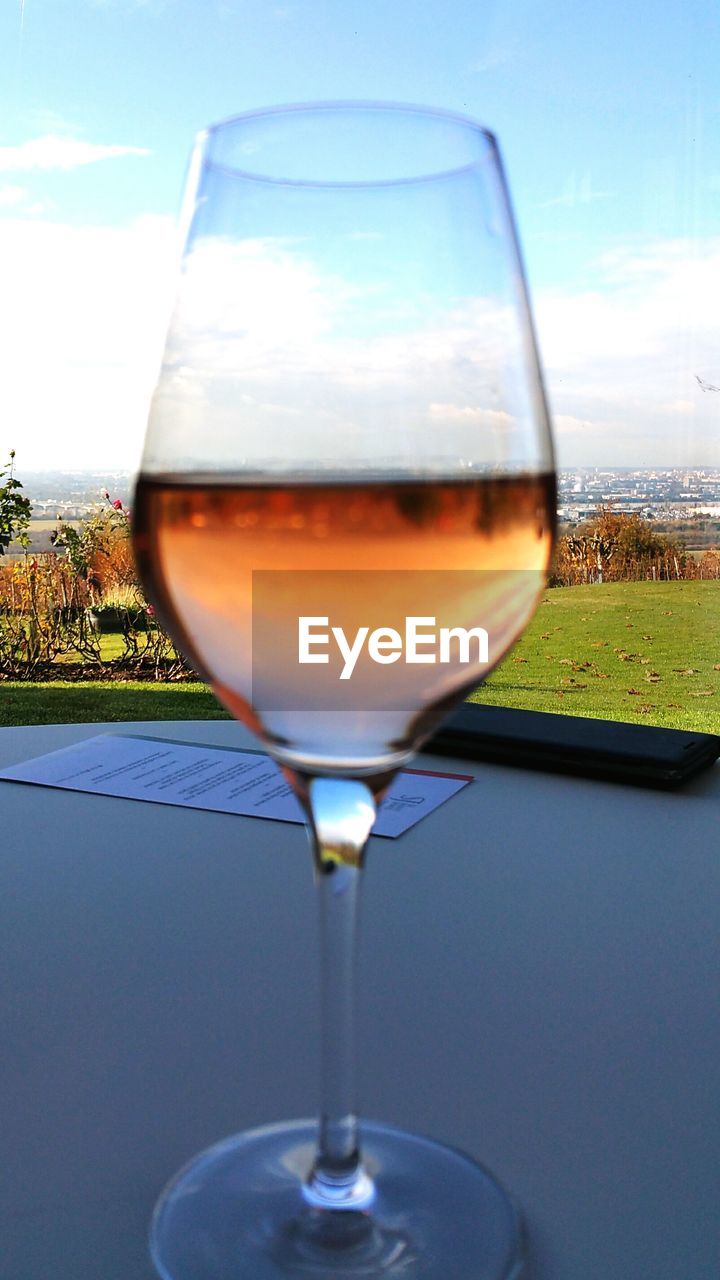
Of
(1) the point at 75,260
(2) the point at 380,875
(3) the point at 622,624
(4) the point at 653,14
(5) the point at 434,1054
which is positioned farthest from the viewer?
(3) the point at 622,624

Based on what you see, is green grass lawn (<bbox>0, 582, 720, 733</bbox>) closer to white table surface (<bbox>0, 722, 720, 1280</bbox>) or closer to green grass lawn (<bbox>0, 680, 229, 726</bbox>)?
green grass lawn (<bbox>0, 680, 229, 726</bbox>)

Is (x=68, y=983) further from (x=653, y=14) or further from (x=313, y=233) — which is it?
(x=653, y=14)

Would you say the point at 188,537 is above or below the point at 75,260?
below

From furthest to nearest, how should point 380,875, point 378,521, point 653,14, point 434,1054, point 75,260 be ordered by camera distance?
point 75,260, point 653,14, point 380,875, point 434,1054, point 378,521

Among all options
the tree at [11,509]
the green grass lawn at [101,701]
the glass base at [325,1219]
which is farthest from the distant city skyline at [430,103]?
the glass base at [325,1219]

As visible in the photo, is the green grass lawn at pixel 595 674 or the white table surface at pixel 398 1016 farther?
the green grass lawn at pixel 595 674

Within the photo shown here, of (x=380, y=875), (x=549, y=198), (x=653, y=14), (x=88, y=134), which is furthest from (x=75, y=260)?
(x=380, y=875)

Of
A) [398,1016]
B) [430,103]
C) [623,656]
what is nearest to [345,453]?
[398,1016]
